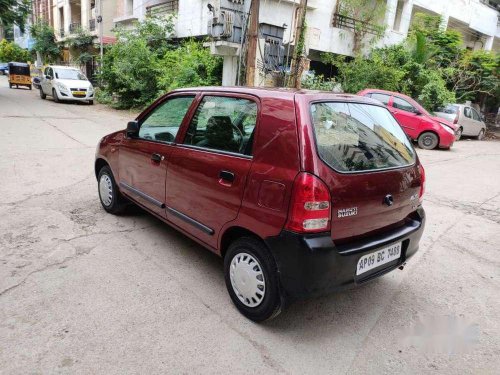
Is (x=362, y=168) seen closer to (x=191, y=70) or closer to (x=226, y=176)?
(x=226, y=176)

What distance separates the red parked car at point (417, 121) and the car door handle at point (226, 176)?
1069cm

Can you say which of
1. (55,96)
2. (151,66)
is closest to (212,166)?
(151,66)

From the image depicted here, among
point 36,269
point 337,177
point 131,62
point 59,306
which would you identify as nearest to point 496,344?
point 337,177

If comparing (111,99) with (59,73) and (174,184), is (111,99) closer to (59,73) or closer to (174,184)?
(59,73)

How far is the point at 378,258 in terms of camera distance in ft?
9.32

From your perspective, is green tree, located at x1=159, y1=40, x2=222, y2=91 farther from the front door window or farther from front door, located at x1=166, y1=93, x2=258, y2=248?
front door, located at x1=166, y1=93, x2=258, y2=248

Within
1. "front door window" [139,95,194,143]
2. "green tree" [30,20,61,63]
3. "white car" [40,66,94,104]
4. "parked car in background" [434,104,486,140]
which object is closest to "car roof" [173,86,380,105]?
"front door window" [139,95,194,143]

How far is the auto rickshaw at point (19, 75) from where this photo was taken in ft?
88.5

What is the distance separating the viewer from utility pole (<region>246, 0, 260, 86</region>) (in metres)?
11.6

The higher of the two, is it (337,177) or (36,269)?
(337,177)

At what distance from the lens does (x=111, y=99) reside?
63.5 ft

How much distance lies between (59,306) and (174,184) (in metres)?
1.32

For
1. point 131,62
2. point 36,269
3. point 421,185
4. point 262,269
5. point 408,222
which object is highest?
point 131,62

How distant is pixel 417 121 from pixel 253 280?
11.5 meters
